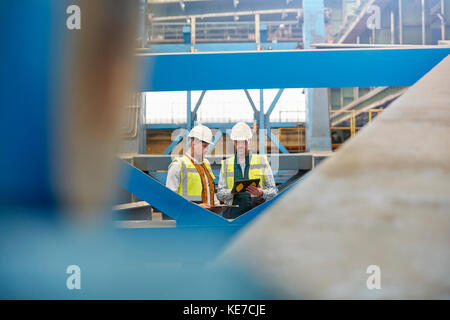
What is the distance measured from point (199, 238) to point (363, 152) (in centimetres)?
78

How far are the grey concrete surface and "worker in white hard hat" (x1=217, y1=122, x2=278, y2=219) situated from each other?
175cm

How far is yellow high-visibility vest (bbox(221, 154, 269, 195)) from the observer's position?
2.30 metres

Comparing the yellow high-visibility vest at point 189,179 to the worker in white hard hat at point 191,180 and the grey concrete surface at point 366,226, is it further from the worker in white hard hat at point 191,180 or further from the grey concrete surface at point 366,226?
the grey concrete surface at point 366,226

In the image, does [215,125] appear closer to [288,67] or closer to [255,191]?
[255,191]

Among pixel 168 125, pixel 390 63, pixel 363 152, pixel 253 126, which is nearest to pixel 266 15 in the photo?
pixel 253 126

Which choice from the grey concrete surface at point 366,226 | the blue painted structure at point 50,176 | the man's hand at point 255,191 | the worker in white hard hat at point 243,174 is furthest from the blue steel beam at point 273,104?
the grey concrete surface at point 366,226

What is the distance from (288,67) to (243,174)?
1.43 m

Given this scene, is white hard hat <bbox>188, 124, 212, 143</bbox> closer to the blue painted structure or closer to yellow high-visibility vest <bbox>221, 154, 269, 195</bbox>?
yellow high-visibility vest <bbox>221, 154, 269, 195</bbox>

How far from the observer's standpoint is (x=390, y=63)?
3.01 feet

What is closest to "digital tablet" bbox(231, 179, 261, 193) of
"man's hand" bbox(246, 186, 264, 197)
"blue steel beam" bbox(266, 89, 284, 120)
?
"man's hand" bbox(246, 186, 264, 197)

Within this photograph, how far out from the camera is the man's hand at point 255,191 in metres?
2.11

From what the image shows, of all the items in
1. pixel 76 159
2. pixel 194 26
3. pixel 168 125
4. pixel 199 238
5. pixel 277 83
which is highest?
pixel 194 26

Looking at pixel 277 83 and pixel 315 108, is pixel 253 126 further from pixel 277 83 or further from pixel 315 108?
pixel 277 83
